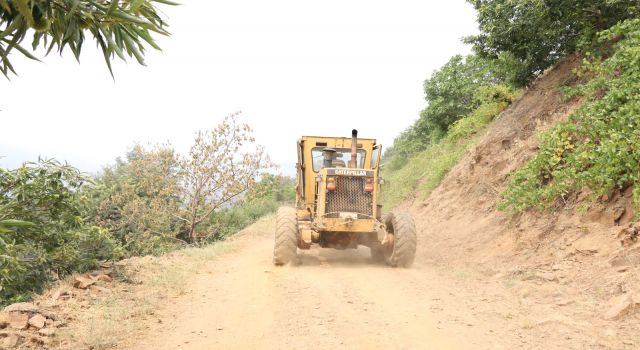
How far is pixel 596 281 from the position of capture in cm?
634

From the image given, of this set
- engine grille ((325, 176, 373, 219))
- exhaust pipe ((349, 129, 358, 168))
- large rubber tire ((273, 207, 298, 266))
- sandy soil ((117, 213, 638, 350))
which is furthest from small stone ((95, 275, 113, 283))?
exhaust pipe ((349, 129, 358, 168))

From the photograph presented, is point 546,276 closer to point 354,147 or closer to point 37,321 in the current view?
point 354,147

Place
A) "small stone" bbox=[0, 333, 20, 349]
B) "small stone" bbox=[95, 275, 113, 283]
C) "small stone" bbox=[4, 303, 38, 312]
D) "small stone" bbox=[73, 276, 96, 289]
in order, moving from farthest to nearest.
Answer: "small stone" bbox=[95, 275, 113, 283], "small stone" bbox=[73, 276, 96, 289], "small stone" bbox=[4, 303, 38, 312], "small stone" bbox=[0, 333, 20, 349]

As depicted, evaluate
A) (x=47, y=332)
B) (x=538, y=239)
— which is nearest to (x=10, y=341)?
(x=47, y=332)

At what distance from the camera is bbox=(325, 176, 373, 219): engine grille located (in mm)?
9875

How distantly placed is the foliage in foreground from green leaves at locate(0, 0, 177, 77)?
Result: 676 cm

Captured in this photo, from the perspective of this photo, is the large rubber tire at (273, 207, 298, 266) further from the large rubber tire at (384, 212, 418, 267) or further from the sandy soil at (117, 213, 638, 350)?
the large rubber tire at (384, 212, 418, 267)

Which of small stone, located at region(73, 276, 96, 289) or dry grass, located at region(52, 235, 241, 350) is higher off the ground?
small stone, located at region(73, 276, 96, 289)

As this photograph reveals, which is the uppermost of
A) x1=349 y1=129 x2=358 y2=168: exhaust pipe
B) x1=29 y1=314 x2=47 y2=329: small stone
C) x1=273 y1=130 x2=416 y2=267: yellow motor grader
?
x1=349 y1=129 x2=358 y2=168: exhaust pipe

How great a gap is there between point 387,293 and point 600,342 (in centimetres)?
305

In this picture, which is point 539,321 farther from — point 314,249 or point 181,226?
point 181,226

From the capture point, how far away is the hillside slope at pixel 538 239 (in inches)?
220

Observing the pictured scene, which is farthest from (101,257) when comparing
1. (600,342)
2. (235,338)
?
(600,342)

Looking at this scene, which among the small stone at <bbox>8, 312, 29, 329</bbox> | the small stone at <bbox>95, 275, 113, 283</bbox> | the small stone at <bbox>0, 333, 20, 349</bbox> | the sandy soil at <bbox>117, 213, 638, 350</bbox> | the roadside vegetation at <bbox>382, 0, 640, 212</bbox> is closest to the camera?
the small stone at <bbox>0, 333, 20, 349</bbox>
